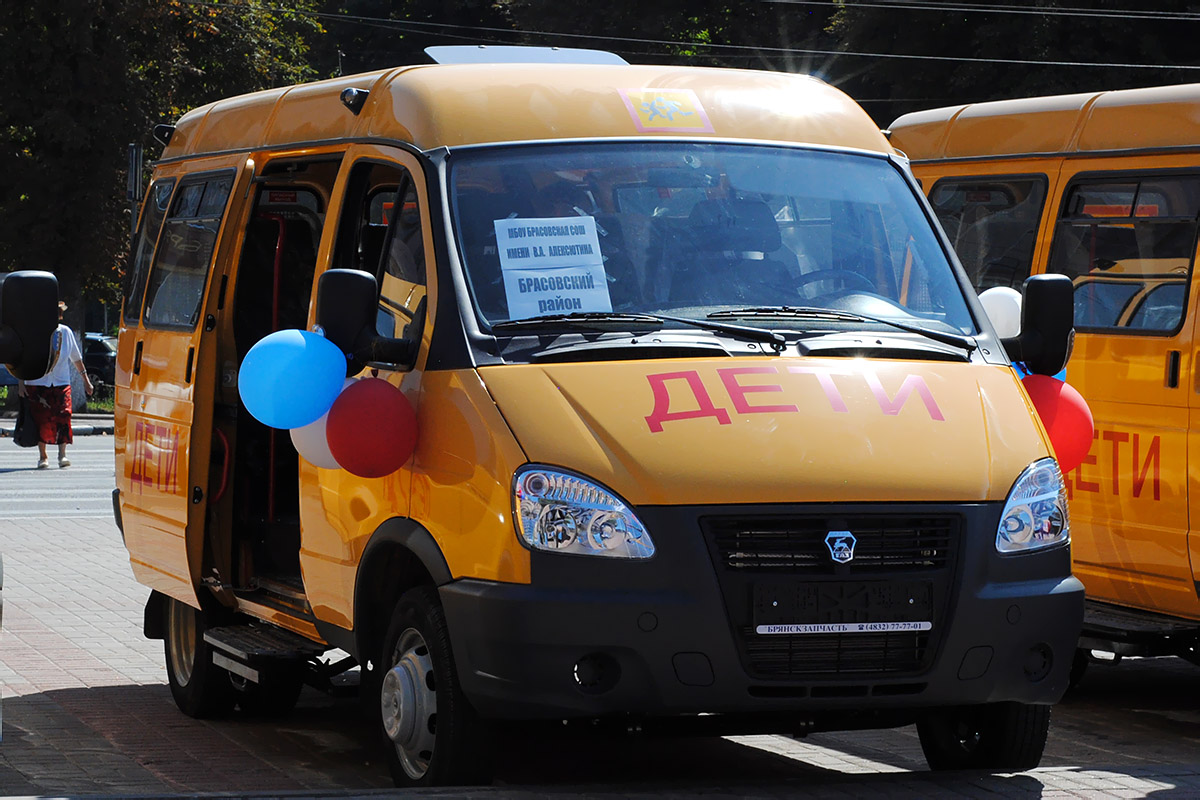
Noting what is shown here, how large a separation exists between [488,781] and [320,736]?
2436mm

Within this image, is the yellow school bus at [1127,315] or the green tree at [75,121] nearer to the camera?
the yellow school bus at [1127,315]

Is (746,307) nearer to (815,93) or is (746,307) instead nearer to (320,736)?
(815,93)

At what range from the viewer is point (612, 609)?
5.29 meters

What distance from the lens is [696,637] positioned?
5324 millimetres

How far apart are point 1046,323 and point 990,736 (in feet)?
4.58

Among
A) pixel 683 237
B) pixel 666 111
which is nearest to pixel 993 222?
pixel 666 111

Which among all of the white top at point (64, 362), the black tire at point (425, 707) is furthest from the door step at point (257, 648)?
the white top at point (64, 362)

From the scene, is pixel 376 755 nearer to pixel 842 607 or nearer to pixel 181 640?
pixel 181 640

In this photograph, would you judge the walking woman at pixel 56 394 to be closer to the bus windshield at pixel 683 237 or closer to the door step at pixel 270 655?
the door step at pixel 270 655

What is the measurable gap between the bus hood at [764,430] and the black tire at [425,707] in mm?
747

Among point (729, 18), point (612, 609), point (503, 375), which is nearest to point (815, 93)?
point (503, 375)

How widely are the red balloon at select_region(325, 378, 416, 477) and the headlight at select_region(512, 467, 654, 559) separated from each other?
0.64 m

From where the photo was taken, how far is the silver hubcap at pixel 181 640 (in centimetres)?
849

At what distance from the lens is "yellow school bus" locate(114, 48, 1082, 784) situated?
535 cm
